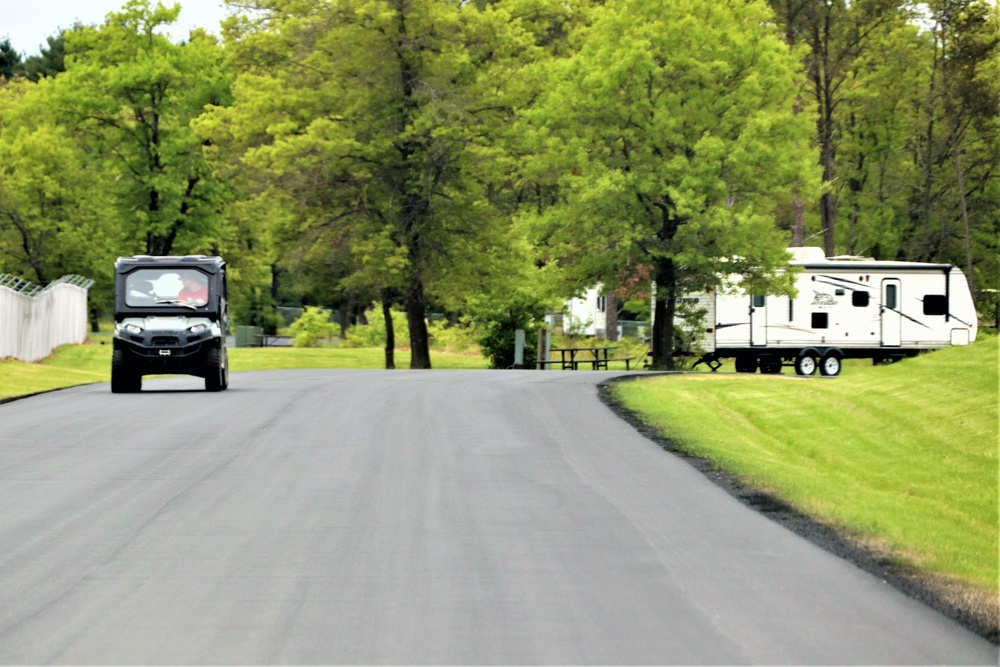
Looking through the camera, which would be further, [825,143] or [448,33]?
[825,143]

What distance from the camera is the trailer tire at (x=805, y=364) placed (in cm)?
4316

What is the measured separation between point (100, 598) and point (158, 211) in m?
52.1

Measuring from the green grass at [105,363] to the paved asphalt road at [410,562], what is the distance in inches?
503

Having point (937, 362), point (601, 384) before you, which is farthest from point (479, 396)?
point (937, 362)

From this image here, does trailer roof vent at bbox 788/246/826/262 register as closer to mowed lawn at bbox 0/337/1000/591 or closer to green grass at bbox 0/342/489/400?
mowed lawn at bbox 0/337/1000/591

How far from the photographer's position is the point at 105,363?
1732 inches

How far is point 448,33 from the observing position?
46562mm

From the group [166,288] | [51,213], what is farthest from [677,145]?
[51,213]

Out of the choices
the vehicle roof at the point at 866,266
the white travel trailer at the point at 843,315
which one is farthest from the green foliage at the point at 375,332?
the vehicle roof at the point at 866,266

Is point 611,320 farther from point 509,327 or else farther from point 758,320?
point 758,320

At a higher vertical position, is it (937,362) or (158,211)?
(158,211)

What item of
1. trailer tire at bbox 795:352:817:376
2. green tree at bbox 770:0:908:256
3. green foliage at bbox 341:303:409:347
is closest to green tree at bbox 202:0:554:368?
trailer tire at bbox 795:352:817:376

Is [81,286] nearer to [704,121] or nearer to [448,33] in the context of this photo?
[448,33]

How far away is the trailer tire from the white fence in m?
24.0
